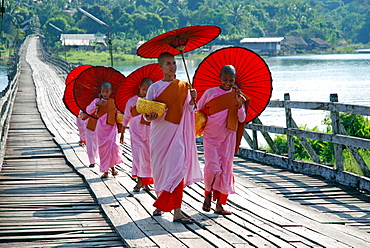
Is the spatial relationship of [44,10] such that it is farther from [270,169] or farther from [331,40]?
[270,169]

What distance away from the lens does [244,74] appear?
6141 millimetres

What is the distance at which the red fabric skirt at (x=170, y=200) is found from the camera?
546cm

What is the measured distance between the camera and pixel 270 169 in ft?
27.3

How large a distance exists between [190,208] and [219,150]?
71cm

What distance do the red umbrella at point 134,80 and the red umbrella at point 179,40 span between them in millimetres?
1176

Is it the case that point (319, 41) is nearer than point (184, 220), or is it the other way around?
point (184, 220)

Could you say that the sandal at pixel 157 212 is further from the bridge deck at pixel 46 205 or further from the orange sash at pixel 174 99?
the orange sash at pixel 174 99

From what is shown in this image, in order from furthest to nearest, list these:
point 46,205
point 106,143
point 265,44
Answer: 1. point 265,44
2. point 106,143
3. point 46,205

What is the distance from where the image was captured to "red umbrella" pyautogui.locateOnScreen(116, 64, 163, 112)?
23.7ft

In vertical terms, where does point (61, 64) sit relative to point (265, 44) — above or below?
below

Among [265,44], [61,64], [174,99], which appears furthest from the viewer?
[265,44]

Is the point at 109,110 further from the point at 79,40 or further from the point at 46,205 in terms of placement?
the point at 79,40

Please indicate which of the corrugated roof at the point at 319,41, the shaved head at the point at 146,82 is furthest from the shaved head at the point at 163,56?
the corrugated roof at the point at 319,41

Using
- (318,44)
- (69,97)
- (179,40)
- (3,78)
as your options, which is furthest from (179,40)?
(318,44)
